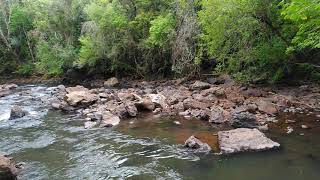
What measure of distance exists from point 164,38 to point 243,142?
1564cm

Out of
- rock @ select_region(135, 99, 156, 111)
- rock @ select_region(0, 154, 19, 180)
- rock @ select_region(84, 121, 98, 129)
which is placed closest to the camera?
rock @ select_region(0, 154, 19, 180)

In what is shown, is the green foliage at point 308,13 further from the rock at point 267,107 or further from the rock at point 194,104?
the rock at point 194,104

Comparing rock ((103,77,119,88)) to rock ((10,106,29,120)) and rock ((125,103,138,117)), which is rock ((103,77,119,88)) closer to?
rock ((10,106,29,120))

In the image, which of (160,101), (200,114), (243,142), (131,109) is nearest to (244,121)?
(200,114)

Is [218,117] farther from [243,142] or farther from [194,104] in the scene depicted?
[243,142]

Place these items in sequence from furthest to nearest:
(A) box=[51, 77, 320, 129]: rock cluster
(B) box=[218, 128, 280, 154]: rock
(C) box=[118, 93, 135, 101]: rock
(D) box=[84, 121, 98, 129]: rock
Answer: (C) box=[118, 93, 135, 101]: rock → (D) box=[84, 121, 98, 129]: rock → (A) box=[51, 77, 320, 129]: rock cluster → (B) box=[218, 128, 280, 154]: rock

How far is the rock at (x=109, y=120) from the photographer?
15.7m

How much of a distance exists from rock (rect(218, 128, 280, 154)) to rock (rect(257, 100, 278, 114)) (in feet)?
13.6

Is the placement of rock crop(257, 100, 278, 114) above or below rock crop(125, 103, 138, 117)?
above

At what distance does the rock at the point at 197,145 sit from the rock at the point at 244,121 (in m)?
2.70

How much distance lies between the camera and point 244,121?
14133mm

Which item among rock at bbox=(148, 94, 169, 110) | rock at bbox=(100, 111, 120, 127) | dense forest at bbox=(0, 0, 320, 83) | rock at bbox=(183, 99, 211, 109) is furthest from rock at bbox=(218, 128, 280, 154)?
rock at bbox=(148, 94, 169, 110)

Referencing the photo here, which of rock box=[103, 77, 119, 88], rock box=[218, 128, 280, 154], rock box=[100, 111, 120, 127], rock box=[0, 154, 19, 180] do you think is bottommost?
rock box=[103, 77, 119, 88]

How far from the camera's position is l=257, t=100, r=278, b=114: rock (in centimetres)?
1590
